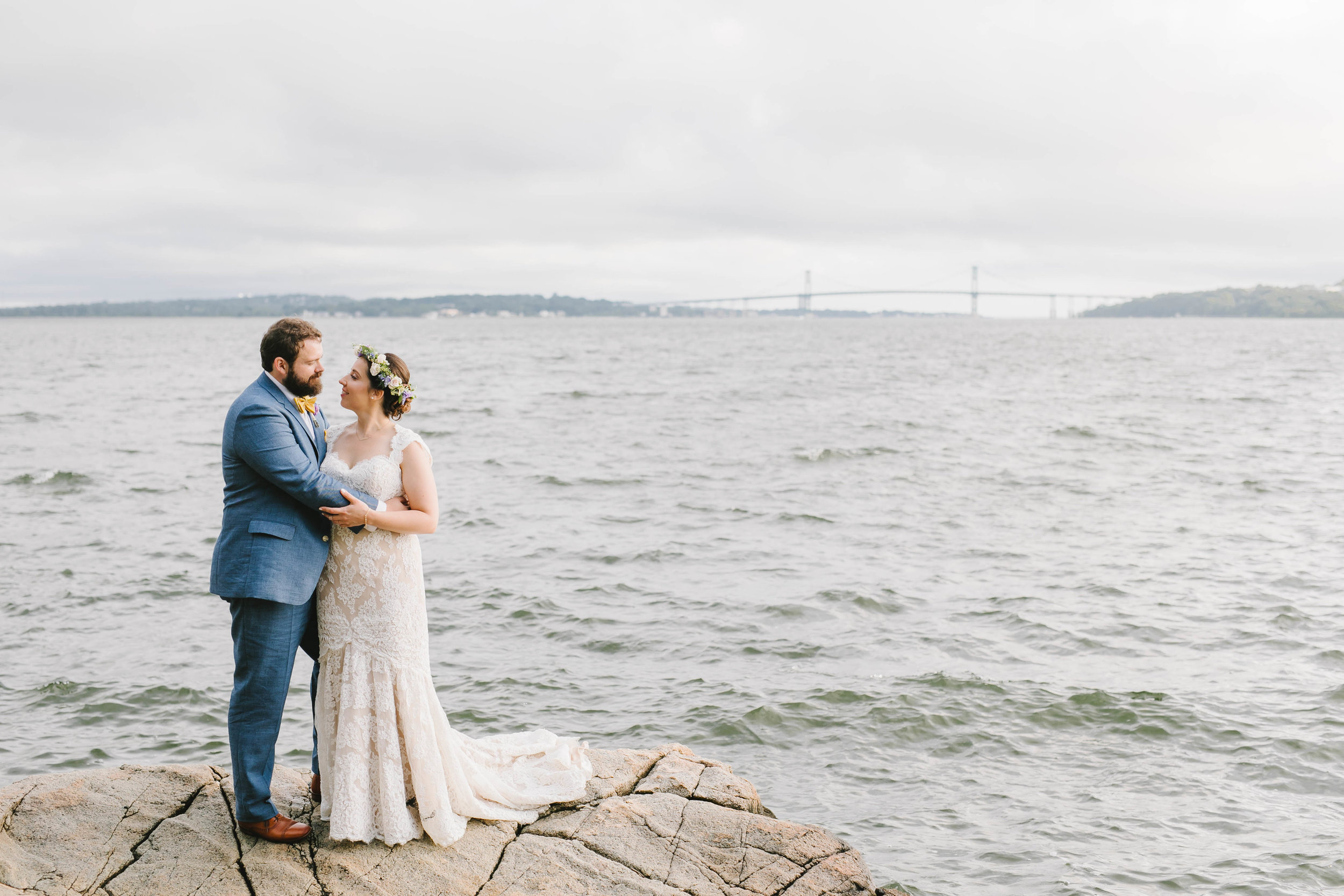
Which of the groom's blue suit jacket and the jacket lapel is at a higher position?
the jacket lapel

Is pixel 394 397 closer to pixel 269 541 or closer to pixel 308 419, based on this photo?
pixel 308 419

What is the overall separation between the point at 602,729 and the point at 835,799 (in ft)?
6.50

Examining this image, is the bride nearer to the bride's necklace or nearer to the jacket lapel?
the bride's necklace

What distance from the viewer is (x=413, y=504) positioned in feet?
15.1

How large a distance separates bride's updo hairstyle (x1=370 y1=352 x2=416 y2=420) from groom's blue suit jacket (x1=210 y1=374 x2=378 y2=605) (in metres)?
0.38

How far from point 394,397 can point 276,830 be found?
204 cm

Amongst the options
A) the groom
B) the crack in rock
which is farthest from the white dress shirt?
the crack in rock

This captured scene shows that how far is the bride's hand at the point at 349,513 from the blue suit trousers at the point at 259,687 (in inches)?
17.0

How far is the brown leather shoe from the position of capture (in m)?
4.64

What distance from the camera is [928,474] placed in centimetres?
2052

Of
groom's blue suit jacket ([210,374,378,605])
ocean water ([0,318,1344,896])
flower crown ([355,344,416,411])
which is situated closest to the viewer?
groom's blue suit jacket ([210,374,378,605])

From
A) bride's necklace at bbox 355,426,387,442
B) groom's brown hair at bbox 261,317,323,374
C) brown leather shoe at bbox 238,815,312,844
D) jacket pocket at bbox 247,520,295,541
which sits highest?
groom's brown hair at bbox 261,317,323,374

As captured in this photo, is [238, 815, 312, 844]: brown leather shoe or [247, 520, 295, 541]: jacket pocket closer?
[247, 520, 295, 541]: jacket pocket

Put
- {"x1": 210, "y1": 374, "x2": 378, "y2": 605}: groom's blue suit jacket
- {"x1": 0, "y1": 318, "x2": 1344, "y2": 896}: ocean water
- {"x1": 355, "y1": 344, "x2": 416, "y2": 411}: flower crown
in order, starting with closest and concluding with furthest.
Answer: {"x1": 210, "y1": 374, "x2": 378, "y2": 605}: groom's blue suit jacket, {"x1": 355, "y1": 344, "x2": 416, "y2": 411}: flower crown, {"x1": 0, "y1": 318, "x2": 1344, "y2": 896}: ocean water
